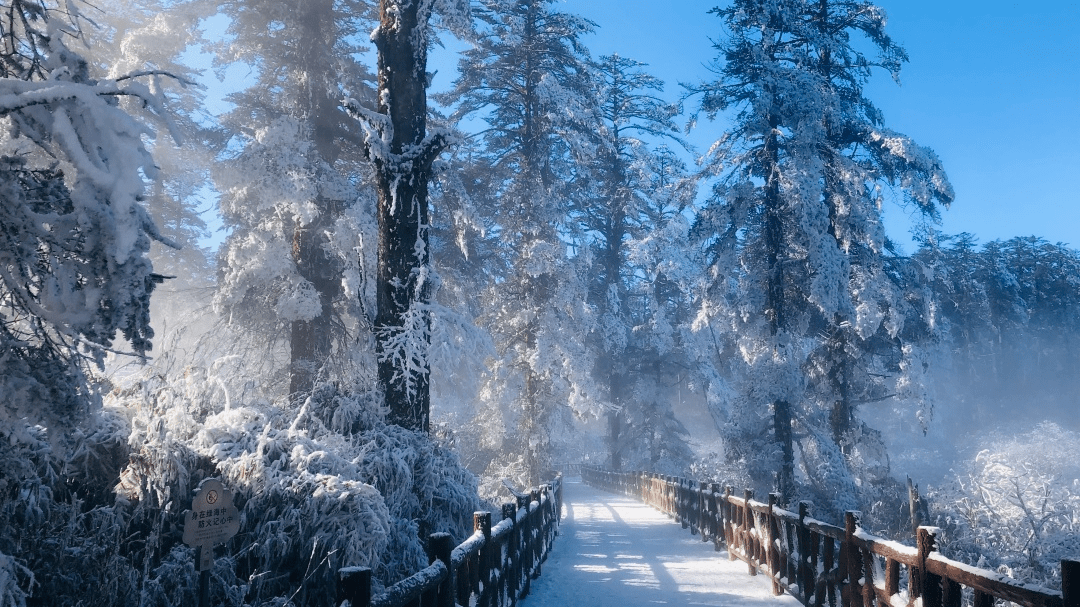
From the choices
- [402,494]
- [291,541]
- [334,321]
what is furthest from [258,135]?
[291,541]

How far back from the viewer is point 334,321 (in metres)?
14.5

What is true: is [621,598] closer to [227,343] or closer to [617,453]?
[227,343]

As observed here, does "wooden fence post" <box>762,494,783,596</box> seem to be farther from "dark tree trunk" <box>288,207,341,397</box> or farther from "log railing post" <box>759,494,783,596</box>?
→ "dark tree trunk" <box>288,207,341,397</box>

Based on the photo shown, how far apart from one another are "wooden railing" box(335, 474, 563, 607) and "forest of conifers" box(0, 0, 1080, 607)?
0.84 metres

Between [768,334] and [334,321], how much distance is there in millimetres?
11225

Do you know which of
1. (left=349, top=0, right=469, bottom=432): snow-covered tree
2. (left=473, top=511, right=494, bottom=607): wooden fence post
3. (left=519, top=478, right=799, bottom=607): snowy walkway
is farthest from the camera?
(left=349, top=0, right=469, bottom=432): snow-covered tree

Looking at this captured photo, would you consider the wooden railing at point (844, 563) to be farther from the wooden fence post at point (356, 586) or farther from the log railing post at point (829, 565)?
the wooden fence post at point (356, 586)

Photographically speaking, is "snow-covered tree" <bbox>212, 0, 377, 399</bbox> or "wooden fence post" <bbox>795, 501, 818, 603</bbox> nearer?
"wooden fence post" <bbox>795, 501, 818, 603</bbox>

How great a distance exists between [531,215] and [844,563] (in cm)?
1643

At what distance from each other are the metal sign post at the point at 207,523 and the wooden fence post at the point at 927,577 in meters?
5.25

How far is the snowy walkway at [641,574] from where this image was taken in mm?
7883

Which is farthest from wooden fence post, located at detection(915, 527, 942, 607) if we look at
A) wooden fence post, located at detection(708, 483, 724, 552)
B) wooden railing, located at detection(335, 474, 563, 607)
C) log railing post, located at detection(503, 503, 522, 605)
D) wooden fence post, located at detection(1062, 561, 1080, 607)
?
wooden fence post, located at detection(708, 483, 724, 552)

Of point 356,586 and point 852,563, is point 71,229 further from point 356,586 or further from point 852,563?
point 852,563

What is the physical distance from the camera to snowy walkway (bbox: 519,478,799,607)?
788cm
